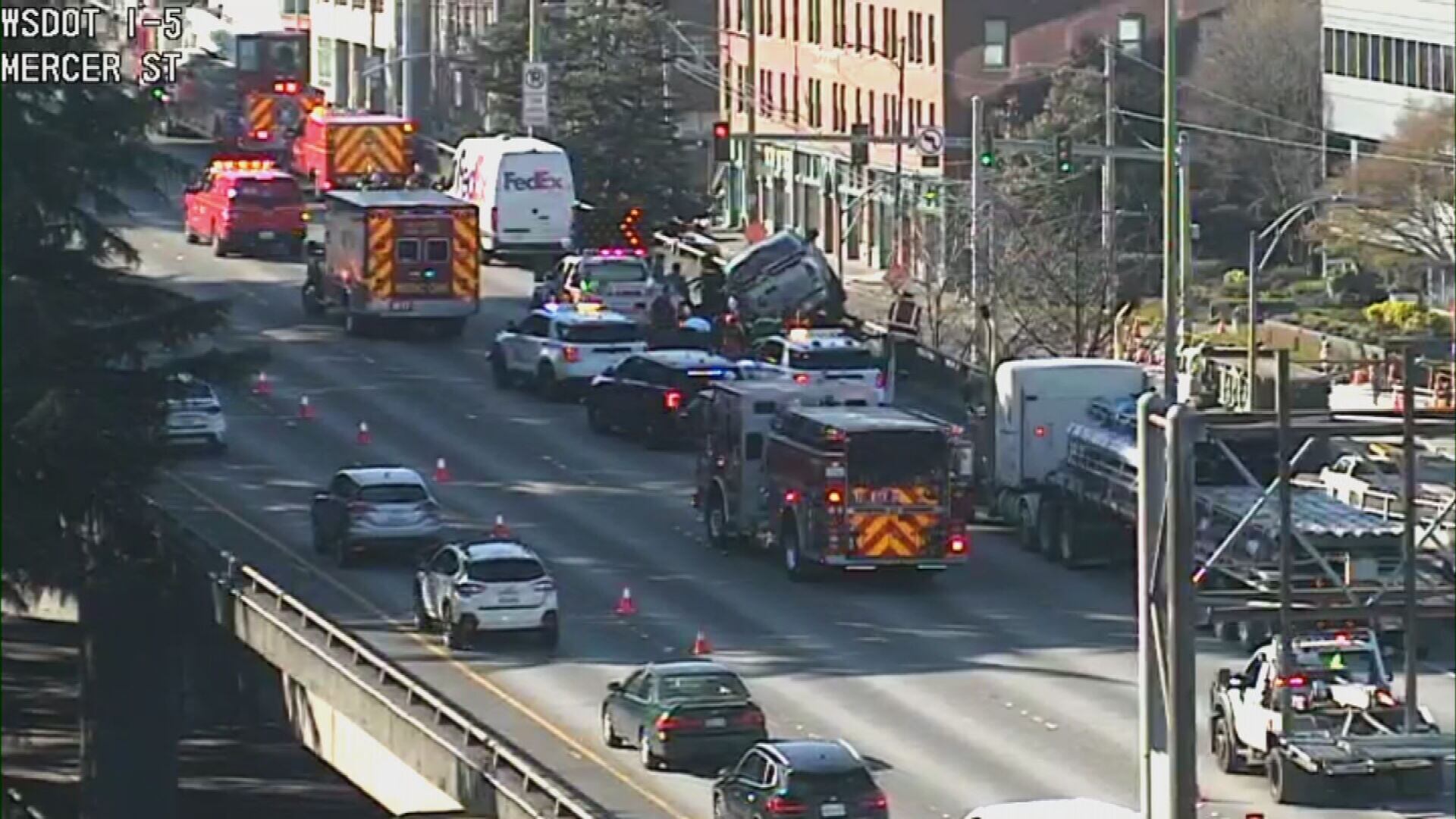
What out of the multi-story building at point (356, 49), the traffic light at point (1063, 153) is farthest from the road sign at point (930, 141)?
the multi-story building at point (356, 49)

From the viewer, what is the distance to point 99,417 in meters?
42.7

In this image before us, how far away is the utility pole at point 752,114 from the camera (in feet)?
332

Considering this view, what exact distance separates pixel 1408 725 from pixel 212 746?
122 feet

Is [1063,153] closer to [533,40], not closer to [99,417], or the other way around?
[99,417]

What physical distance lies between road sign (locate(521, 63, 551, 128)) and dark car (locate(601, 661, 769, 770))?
4886 centimetres

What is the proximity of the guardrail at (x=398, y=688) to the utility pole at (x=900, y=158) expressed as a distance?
3766 centimetres

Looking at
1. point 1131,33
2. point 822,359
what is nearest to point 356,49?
point 1131,33

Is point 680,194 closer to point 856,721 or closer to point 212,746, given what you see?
point 212,746

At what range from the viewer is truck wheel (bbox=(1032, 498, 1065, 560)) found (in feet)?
182

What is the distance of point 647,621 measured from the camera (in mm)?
51062

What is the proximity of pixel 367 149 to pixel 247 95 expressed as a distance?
12.2 meters

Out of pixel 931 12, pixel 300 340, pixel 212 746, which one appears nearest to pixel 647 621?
pixel 212 746

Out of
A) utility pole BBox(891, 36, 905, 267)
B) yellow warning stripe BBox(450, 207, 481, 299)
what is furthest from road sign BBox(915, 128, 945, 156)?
utility pole BBox(891, 36, 905, 267)

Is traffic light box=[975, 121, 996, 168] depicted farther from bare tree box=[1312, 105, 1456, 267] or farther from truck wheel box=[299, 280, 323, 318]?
bare tree box=[1312, 105, 1456, 267]
